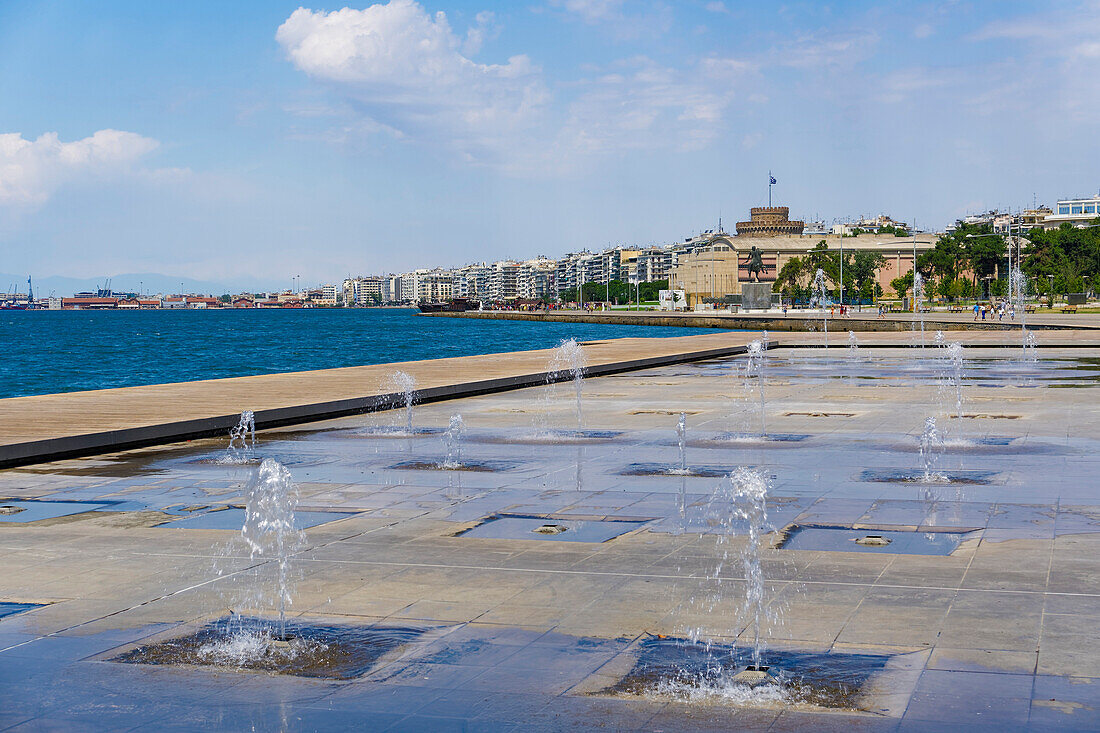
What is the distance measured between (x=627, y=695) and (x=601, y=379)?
20.4m

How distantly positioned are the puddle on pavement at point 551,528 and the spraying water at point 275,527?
4.26 ft

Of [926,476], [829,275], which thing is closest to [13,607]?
[926,476]

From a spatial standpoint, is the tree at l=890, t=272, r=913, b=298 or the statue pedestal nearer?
the statue pedestal

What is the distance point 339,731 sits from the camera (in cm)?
471

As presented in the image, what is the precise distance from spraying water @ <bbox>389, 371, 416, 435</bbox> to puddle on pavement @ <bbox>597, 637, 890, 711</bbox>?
976 cm

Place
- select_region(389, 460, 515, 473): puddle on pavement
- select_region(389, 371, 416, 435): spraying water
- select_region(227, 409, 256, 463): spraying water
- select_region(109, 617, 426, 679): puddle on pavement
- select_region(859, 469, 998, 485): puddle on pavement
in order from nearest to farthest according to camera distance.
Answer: select_region(109, 617, 426, 679): puddle on pavement → select_region(859, 469, 998, 485): puddle on pavement → select_region(389, 460, 515, 473): puddle on pavement → select_region(227, 409, 256, 463): spraying water → select_region(389, 371, 416, 435): spraying water

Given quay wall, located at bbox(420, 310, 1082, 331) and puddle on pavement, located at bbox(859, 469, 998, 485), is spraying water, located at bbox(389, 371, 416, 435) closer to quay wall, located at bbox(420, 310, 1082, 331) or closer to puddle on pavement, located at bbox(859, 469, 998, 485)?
puddle on pavement, located at bbox(859, 469, 998, 485)

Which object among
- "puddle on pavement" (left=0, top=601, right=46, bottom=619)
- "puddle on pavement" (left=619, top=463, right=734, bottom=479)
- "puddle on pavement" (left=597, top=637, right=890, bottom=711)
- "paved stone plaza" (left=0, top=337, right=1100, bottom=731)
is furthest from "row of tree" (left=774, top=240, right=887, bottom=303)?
"puddle on pavement" (left=597, top=637, right=890, bottom=711)

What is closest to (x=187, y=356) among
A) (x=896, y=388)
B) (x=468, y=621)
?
(x=896, y=388)

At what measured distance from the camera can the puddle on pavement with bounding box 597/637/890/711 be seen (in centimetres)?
504

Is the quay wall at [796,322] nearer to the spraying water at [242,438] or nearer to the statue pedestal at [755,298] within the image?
the statue pedestal at [755,298]

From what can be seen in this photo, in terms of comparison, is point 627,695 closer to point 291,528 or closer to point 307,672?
point 307,672

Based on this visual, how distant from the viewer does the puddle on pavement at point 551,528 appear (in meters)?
8.45

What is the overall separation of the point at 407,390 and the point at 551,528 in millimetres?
9071
